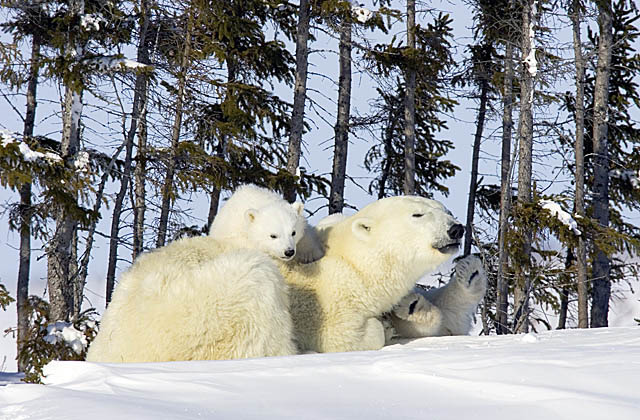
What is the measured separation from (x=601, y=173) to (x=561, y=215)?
6.15 meters

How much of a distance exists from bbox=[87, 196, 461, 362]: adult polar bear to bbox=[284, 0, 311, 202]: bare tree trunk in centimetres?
813

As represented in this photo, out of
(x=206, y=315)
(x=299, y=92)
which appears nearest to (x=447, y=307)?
(x=206, y=315)

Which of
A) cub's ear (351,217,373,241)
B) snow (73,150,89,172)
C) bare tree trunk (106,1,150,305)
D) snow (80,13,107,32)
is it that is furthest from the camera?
bare tree trunk (106,1,150,305)

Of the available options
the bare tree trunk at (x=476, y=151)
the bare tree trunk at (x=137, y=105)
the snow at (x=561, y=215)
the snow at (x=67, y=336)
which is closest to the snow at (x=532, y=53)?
the snow at (x=561, y=215)

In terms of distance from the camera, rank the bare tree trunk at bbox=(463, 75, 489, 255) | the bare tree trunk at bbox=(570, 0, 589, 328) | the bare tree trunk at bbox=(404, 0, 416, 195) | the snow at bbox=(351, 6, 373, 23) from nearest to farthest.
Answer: the snow at bbox=(351, 6, 373, 23) → the bare tree trunk at bbox=(570, 0, 589, 328) → the bare tree trunk at bbox=(404, 0, 416, 195) → the bare tree trunk at bbox=(463, 75, 489, 255)

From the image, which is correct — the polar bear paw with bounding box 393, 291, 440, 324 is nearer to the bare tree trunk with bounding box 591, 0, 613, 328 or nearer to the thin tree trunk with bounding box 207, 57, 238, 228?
the thin tree trunk with bounding box 207, 57, 238, 228

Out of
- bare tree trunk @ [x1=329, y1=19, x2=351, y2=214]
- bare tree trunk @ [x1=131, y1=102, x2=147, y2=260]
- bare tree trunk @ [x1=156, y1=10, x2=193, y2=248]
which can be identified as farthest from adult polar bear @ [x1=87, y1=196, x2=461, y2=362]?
bare tree trunk @ [x1=329, y1=19, x2=351, y2=214]

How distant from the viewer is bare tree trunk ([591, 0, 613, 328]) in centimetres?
1761

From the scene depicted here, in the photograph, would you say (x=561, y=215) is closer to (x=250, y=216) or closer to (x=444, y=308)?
(x=444, y=308)

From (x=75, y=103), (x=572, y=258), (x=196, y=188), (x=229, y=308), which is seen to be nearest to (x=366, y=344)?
(x=229, y=308)

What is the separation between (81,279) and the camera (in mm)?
13016

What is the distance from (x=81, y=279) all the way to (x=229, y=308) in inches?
385

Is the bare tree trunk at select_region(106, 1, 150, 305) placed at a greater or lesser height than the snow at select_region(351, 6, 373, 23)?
lesser

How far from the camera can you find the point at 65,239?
10234mm
